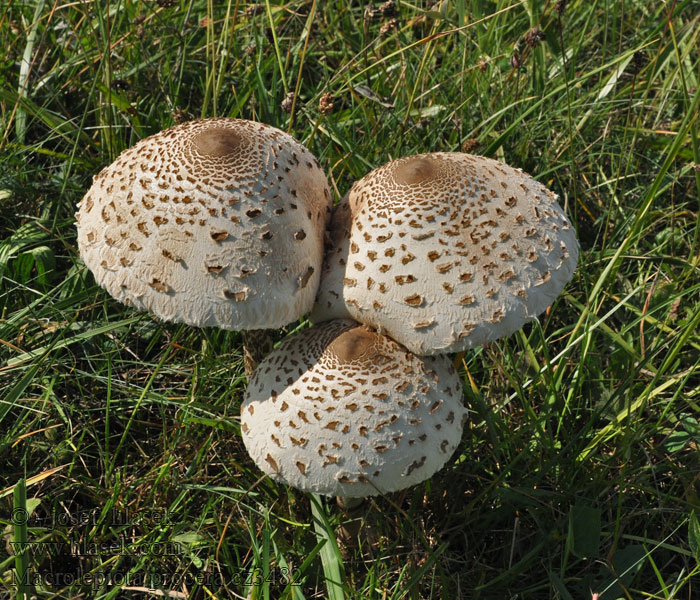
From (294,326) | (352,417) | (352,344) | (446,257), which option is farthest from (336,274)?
(294,326)

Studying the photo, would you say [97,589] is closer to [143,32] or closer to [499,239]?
[499,239]

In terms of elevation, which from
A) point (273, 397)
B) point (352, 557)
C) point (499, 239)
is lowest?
point (352, 557)

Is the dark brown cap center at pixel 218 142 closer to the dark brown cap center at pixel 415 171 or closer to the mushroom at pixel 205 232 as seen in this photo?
the mushroom at pixel 205 232

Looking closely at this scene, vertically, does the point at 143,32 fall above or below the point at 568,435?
above

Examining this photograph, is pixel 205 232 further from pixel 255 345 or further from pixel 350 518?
pixel 350 518

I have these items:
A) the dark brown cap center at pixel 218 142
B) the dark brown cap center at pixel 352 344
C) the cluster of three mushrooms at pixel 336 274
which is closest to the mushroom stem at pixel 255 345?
the cluster of three mushrooms at pixel 336 274

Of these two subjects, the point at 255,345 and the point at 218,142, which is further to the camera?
the point at 255,345

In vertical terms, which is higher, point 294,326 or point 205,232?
point 205,232

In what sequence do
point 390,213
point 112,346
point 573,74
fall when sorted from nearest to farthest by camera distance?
point 390,213
point 112,346
point 573,74

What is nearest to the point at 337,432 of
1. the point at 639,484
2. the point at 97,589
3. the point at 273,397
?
the point at 273,397
